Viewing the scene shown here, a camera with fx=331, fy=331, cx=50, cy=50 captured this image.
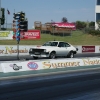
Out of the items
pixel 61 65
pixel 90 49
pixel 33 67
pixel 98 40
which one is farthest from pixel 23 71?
pixel 98 40

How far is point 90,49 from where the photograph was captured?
45438mm

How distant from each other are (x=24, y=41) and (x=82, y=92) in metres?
42.4

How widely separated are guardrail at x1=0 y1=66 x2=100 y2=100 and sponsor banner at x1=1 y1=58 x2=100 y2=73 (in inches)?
36.4

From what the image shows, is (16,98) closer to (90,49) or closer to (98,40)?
(90,49)

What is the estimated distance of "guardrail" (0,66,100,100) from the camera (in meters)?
11.4

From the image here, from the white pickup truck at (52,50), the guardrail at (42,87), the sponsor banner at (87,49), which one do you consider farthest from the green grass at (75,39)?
the guardrail at (42,87)

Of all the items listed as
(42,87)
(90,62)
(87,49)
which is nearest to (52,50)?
(90,62)

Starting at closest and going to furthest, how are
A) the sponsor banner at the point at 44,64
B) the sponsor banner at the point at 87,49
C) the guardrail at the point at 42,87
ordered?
the guardrail at the point at 42,87 → the sponsor banner at the point at 44,64 → the sponsor banner at the point at 87,49

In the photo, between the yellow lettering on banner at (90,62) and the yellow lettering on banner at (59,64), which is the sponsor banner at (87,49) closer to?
the yellow lettering on banner at (90,62)

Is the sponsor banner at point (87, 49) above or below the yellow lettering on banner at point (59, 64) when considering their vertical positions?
below

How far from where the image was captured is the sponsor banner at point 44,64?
17.1 metres

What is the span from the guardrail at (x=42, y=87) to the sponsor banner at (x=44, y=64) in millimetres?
924

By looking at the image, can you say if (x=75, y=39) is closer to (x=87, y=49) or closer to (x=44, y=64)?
(x=87, y=49)

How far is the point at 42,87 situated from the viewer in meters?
13.5
